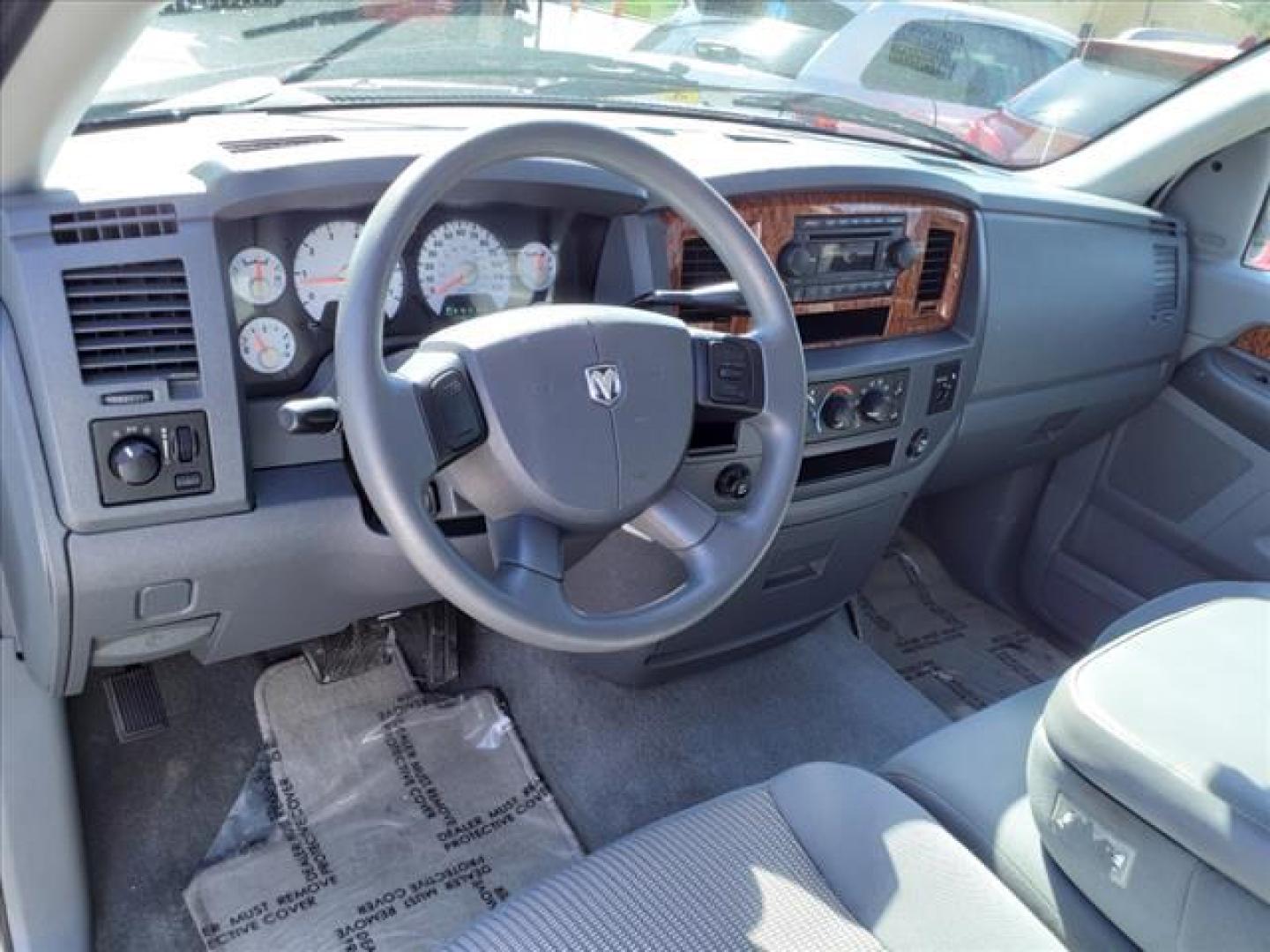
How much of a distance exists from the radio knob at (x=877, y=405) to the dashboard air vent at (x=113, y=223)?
112 cm

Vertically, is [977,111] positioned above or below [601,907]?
above

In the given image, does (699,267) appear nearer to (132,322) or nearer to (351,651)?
(132,322)

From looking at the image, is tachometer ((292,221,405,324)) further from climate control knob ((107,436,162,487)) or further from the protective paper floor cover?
the protective paper floor cover

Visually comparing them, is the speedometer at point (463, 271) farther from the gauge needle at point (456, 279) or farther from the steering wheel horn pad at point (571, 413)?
the steering wheel horn pad at point (571, 413)

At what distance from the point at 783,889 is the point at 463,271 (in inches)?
34.3

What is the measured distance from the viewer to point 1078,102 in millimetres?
2367

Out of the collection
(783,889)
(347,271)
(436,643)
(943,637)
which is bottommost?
(943,637)

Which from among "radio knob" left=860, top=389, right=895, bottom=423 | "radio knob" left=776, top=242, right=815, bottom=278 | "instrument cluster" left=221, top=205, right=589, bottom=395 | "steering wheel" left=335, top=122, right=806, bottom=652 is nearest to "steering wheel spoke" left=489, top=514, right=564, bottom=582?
"steering wheel" left=335, top=122, right=806, bottom=652

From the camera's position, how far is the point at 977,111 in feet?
7.70

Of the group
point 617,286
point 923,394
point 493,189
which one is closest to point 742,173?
point 617,286

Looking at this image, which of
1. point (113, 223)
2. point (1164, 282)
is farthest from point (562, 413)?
point (1164, 282)

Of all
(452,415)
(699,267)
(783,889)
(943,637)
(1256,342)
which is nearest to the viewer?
(452,415)

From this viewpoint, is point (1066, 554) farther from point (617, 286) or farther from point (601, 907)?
point (601, 907)

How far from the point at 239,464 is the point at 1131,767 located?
1037 millimetres
